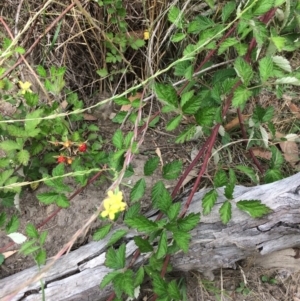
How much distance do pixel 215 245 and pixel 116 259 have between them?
1.40 ft

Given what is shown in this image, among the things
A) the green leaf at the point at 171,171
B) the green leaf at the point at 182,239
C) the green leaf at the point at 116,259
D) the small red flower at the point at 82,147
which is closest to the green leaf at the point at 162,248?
the green leaf at the point at 182,239

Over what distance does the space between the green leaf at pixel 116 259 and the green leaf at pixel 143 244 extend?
0.06m

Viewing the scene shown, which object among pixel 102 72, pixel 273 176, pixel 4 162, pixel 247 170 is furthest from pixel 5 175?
pixel 273 176

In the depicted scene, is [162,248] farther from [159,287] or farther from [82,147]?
[82,147]

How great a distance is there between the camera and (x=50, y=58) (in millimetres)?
→ 2391

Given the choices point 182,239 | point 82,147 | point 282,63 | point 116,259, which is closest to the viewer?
point 182,239

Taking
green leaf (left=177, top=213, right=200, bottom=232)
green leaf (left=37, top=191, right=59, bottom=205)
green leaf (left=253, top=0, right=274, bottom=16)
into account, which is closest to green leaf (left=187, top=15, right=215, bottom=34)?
green leaf (left=253, top=0, right=274, bottom=16)

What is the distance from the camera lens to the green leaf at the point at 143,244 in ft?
5.25

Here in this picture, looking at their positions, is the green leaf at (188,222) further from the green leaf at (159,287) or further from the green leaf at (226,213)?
the green leaf at (159,287)

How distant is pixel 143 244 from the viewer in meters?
1.60

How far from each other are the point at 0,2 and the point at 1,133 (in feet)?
3.18

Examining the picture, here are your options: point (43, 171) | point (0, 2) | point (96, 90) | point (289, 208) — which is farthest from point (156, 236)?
point (0, 2)

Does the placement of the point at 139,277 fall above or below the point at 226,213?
below

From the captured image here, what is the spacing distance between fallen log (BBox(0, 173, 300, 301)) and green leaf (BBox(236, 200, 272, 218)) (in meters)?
0.09
